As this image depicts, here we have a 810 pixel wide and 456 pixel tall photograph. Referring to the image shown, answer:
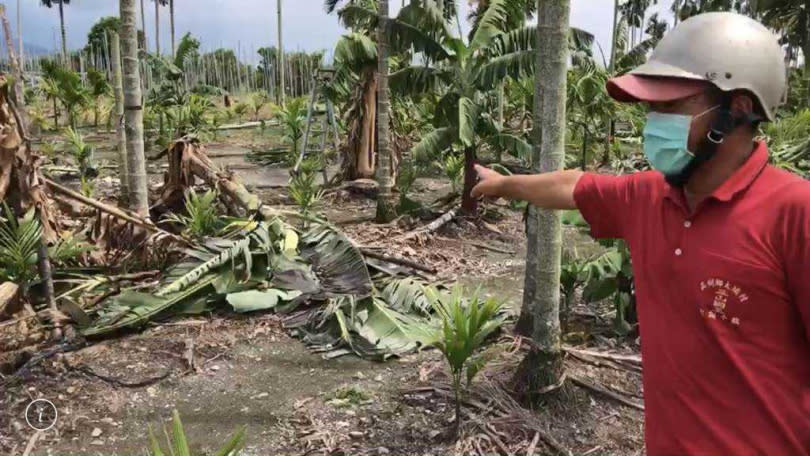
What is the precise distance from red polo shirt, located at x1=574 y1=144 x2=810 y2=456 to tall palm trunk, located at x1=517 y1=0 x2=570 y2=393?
2.38 meters

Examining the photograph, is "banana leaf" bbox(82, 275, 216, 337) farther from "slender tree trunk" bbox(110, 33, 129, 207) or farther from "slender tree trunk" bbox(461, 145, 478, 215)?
"slender tree trunk" bbox(461, 145, 478, 215)

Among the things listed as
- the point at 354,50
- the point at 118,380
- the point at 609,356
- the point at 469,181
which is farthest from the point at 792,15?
the point at 118,380

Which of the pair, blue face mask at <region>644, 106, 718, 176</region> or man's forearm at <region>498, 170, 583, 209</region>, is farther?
man's forearm at <region>498, 170, 583, 209</region>

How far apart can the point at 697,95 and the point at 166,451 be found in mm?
3638

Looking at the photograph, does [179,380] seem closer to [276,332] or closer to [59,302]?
[276,332]

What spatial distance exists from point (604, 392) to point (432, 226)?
513cm

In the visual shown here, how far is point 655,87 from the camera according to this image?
173 cm

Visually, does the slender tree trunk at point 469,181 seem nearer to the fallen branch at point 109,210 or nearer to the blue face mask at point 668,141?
the fallen branch at point 109,210

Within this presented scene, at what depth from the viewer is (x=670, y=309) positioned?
1.73 m

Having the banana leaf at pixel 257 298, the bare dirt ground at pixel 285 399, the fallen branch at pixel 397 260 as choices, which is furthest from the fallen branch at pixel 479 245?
the banana leaf at pixel 257 298

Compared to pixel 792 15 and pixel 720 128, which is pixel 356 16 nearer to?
pixel 720 128

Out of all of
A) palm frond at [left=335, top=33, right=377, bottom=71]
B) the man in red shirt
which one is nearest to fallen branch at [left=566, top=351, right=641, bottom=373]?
the man in red shirt

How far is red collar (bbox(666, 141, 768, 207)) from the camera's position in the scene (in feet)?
5.24

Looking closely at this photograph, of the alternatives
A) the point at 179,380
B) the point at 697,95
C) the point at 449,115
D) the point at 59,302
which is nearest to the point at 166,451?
the point at 179,380
